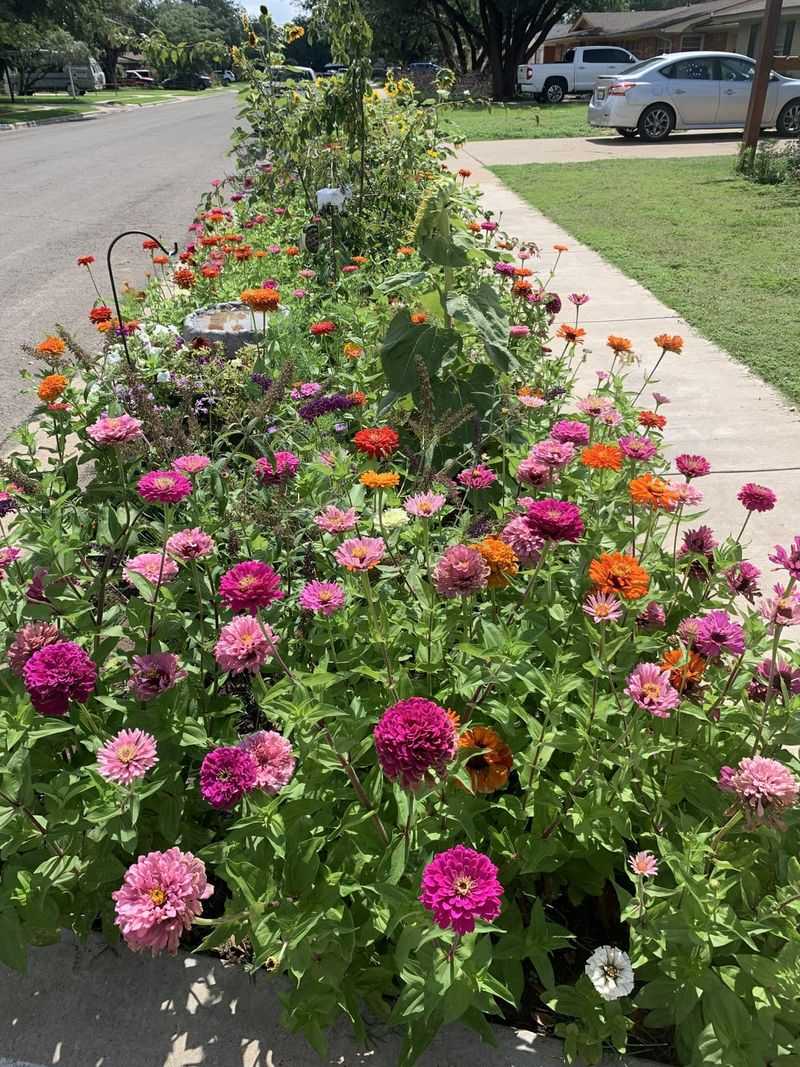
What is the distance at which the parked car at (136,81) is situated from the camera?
66738mm

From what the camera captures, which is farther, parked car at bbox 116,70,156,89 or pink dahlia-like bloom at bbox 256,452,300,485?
parked car at bbox 116,70,156,89

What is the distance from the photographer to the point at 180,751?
178 centimetres

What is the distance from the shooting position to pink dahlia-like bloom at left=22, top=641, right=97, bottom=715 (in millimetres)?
1421

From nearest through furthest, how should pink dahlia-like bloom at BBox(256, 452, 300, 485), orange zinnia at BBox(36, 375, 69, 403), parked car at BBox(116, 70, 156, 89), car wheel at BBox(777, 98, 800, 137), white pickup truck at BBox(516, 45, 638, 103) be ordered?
pink dahlia-like bloom at BBox(256, 452, 300, 485) → orange zinnia at BBox(36, 375, 69, 403) → car wheel at BBox(777, 98, 800, 137) → white pickup truck at BBox(516, 45, 638, 103) → parked car at BBox(116, 70, 156, 89)

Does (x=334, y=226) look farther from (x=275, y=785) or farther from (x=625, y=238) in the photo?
(x=275, y=785)

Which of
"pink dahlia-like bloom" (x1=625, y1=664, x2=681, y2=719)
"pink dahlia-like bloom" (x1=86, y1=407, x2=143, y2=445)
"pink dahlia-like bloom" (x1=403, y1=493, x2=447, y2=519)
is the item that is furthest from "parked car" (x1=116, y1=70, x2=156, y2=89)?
"pink dahlia-like bloom" (x1=625, y1=664, x2=681, y2=719)

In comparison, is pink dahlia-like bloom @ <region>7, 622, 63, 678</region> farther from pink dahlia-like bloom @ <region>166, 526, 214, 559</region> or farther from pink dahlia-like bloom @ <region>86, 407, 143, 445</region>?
pink dahlia-like bloom @ <region>86, 407, 143, 445</region>

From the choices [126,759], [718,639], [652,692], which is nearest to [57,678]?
[126,759]

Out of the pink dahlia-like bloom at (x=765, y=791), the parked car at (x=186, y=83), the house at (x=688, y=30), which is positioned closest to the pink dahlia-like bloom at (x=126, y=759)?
the pink dahlia-like bloom at (x=765, y=791)

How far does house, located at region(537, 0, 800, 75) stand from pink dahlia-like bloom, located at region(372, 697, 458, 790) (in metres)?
30.3

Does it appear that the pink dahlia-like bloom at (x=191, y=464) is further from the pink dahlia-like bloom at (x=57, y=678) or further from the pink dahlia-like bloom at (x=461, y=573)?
the pink dahlia-like bloom at (x=461, y=573)

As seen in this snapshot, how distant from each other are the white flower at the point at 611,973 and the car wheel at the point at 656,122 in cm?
2016

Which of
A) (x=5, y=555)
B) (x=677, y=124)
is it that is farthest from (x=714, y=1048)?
(x=677, y=124)

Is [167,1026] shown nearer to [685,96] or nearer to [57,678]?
[57,678]
